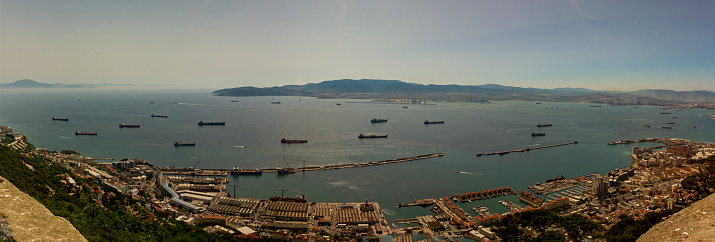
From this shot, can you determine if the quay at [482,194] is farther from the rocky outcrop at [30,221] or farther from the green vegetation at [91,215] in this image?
the rocky outcrop at [30,221]

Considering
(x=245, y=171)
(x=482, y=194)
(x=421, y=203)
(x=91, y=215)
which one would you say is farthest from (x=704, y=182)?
(x=245, y=171)

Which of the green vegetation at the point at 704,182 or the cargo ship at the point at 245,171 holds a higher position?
the green vegetation at the point at 704,182

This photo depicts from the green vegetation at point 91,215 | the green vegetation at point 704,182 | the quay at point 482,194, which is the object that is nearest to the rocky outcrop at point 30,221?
the green vegetation at point 91,215

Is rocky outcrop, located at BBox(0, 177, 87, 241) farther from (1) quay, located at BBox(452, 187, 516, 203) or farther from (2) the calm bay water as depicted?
(1) quay, located at BBox(452, 187, 516, 203)

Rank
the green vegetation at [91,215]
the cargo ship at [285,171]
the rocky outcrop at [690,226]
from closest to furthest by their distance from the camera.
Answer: the rocky outcrop at [690,226]
the green vegetation at [91,215]
the cargo ship at [285,171]

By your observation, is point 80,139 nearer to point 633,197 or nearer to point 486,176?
point 486,176

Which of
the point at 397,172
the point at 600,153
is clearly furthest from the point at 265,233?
the point at 600,153

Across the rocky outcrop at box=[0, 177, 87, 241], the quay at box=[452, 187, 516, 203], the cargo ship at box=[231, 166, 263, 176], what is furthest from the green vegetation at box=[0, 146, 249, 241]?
the quay at box=[452, 187, 516, 203]
